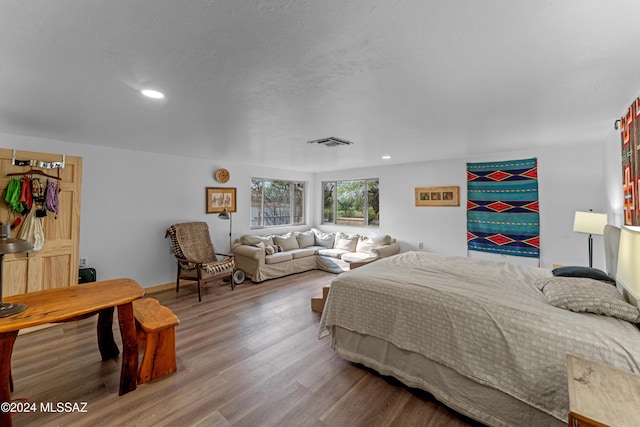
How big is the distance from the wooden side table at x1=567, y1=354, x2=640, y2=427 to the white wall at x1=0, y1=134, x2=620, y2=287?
270 cm

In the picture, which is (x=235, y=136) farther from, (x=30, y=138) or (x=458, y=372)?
(x=458, y=372)

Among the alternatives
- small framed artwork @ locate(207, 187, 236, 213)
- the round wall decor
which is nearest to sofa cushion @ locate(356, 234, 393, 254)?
small framed artwork @ locate(207, 187, 236, 213)

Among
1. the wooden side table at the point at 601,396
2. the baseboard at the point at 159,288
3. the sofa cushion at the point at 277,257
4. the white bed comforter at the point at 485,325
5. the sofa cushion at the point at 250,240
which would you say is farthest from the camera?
the sofa cushion at the point at 250,240

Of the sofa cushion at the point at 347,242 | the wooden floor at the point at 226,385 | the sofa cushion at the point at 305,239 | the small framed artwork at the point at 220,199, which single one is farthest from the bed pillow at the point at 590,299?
the small framed artwork at the point at 220,199

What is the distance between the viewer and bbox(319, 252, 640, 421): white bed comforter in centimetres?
151

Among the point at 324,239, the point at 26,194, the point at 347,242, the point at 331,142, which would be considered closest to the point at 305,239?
the point at 324,239

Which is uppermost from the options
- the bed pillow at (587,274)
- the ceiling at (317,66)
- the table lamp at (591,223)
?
the ceiling at (317,66)

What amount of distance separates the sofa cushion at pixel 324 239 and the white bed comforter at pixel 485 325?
11.8ft

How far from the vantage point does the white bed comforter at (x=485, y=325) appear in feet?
4.94

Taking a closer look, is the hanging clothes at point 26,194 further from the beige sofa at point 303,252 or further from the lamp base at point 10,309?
the beige sofa at point 303,252

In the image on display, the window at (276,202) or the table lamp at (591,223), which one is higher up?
the window at (276,202)

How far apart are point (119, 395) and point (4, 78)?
93.3 inches

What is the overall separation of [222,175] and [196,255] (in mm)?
1629

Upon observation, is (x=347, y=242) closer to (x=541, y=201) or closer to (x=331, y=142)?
(x=331, y=142)
